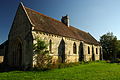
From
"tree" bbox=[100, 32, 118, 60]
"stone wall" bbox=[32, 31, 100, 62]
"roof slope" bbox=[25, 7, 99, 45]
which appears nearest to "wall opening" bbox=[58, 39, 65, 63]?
"stone wall" bbox=[32, 31, 100, 62]

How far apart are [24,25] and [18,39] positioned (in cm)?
306

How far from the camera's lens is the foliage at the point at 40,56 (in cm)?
1534

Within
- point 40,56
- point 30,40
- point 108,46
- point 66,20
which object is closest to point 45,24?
point 30,40

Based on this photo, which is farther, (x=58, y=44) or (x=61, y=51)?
(x=61, y=51)

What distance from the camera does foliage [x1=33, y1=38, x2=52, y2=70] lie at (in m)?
15.3

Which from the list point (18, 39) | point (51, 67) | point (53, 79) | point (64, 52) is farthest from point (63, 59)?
point (53, 79)

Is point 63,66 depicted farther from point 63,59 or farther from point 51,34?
point 51,34

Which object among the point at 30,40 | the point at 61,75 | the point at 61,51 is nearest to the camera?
the point at 61,75

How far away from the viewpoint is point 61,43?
68.7ft

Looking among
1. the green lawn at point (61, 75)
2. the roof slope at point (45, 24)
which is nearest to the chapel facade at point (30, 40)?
the roof slope at point (45, 24)

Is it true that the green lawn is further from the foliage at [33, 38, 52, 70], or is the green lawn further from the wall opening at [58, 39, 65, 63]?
the wall opening at [58, 39, 65, 63]

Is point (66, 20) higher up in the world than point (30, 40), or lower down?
higher up

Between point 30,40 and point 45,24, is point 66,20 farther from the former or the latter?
point 30,40

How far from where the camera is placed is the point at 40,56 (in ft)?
51.0
